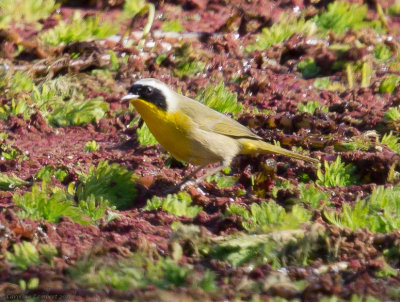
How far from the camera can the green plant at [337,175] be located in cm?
620

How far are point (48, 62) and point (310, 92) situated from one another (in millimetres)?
2881

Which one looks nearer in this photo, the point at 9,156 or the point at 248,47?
the point at 9,156

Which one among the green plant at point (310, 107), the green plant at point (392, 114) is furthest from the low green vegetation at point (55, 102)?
the green plant at point (392, 114)

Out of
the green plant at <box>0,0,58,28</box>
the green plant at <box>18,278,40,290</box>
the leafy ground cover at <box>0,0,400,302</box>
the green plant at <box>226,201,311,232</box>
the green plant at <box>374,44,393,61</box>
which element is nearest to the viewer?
the green plant at <box>18,278,40,290</box>

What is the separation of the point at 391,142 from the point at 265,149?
1136 millimetres

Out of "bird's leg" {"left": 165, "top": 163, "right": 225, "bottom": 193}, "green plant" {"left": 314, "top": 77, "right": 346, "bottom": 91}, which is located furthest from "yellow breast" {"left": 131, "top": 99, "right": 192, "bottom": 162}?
"green plant" {"left": 314, "top": 77, "right": 346, "bottom": 91}

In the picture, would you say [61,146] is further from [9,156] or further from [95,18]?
[95,18]

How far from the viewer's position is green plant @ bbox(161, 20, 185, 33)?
9742 millimetres

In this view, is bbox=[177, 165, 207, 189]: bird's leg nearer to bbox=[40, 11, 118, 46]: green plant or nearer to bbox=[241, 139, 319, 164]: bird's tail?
bbox=[241, 139, 319, 164]: bird's tail

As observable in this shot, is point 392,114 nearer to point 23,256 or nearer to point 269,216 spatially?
point 269,216

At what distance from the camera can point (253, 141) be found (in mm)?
6871

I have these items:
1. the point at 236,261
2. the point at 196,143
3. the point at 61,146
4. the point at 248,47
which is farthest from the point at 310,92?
the point at 236,261

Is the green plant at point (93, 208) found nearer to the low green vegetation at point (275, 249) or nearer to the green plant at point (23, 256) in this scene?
the green plant at point (23, 256)

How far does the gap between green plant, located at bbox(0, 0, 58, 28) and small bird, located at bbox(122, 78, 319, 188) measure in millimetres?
3389
